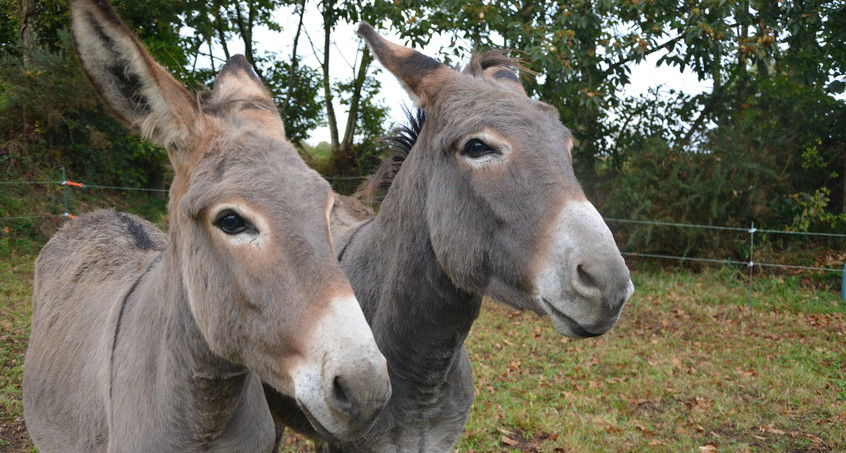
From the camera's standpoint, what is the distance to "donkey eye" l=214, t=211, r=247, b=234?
1.76 meters

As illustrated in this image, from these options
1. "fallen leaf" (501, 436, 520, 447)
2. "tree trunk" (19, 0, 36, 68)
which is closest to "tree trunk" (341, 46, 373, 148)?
"tree trunk" (19, 0, 36, 68)

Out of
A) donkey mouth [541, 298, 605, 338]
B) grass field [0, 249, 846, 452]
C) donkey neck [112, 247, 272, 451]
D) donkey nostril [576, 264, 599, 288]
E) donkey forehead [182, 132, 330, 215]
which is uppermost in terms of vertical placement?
donkey forehead [182, 132, 330, 215]

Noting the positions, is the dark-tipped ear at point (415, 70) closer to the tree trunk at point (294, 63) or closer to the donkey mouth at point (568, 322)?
the donkey mouth at point (568, 322)

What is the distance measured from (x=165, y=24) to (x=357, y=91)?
533cm

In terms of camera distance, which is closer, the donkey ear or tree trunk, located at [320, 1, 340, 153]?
the donkey ear

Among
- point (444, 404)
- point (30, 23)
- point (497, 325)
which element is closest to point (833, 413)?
point (497, 325)

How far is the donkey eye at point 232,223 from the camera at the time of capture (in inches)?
69.2

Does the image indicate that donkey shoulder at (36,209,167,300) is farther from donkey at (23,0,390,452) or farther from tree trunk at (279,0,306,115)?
tree trunk at (279,0,306,115)

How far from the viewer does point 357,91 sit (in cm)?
1572

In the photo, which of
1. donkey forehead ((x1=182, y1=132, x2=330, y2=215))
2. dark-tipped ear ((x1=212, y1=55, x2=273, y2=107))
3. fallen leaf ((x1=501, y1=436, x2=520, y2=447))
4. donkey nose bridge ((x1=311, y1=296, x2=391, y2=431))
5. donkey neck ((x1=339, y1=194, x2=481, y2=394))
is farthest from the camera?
fallen leaf ((x1=501, y1=436, x2=520, y2=447))

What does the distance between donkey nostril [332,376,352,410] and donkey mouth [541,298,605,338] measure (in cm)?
86

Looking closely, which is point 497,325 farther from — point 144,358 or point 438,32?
point 144,358

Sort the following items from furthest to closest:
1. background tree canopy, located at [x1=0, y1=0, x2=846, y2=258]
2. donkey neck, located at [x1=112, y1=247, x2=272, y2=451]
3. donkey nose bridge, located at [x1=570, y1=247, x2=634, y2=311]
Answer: background tree canopy, located at [x1=0, y1=0, x2=846, y2=258]
donkey neck, located at [x1=112, y1=247, x2=272, y2=451]
donkey nose bridge, located at [x1=570, y1=247, x2=634, y2=311]

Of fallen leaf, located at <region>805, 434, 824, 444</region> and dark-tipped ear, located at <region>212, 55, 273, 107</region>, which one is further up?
dark-tipped ear, located at <region>212, 55, 273, 107</region>
